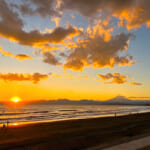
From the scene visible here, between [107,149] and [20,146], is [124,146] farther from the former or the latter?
[20,146]

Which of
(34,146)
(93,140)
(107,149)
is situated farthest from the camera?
(93,140)

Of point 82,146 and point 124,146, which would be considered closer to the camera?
point 124,146

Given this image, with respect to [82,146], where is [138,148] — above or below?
above

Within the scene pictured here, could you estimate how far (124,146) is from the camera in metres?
6.77

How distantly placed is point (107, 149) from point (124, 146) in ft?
2.96

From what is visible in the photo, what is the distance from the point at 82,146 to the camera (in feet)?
34.3

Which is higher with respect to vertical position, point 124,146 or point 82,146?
point 124,146

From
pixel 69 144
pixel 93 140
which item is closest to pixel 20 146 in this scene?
pixel 69 144

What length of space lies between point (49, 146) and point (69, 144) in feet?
4.46

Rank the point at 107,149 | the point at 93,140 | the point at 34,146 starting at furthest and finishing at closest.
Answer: the point at 93,140
the point at 34,146
the point at 107,149

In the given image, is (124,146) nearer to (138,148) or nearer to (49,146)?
(138,148)

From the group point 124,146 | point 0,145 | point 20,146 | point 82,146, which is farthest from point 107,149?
point 0,145

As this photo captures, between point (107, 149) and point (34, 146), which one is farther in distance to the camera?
point (34, 146)

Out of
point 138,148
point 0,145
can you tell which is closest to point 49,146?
point 0,145
